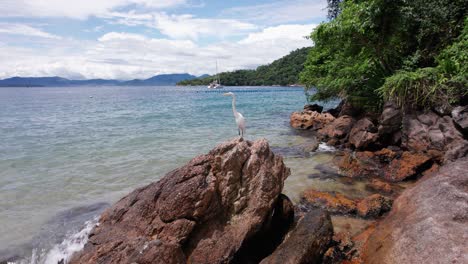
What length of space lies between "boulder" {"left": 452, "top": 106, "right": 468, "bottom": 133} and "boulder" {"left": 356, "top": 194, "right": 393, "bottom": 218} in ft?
15.1

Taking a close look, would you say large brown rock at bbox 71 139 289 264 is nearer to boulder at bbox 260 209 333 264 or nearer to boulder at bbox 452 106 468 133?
boulder at bbox 260 209 333 264

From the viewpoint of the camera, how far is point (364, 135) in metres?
12.5

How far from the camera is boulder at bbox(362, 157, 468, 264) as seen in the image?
4.19m

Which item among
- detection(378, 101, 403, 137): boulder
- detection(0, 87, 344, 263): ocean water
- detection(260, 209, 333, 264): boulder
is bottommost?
detection(0, 87, 344, 263): ocean water

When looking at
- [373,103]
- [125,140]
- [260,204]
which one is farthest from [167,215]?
[125,140]

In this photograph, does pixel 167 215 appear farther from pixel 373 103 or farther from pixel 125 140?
pixel 125 140

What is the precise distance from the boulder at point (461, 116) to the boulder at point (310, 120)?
1060cm

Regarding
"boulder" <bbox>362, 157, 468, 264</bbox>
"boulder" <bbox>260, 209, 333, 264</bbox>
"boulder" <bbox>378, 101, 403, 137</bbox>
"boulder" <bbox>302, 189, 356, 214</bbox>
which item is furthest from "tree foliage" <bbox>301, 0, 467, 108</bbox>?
"boulder" <bbox>260, 209, 333, 264</bbox>

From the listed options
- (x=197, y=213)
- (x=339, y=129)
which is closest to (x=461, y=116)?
(x=339, y=129)

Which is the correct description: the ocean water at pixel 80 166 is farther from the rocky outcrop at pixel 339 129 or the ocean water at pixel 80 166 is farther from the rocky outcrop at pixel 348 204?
the rocky outcrop at pixel 339 129

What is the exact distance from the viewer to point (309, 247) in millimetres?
5215

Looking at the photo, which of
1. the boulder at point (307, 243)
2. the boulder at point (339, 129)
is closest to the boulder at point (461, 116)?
the boulder at point (339, 129)

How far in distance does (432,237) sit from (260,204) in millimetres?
2847

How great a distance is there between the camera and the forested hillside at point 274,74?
11244 cm
